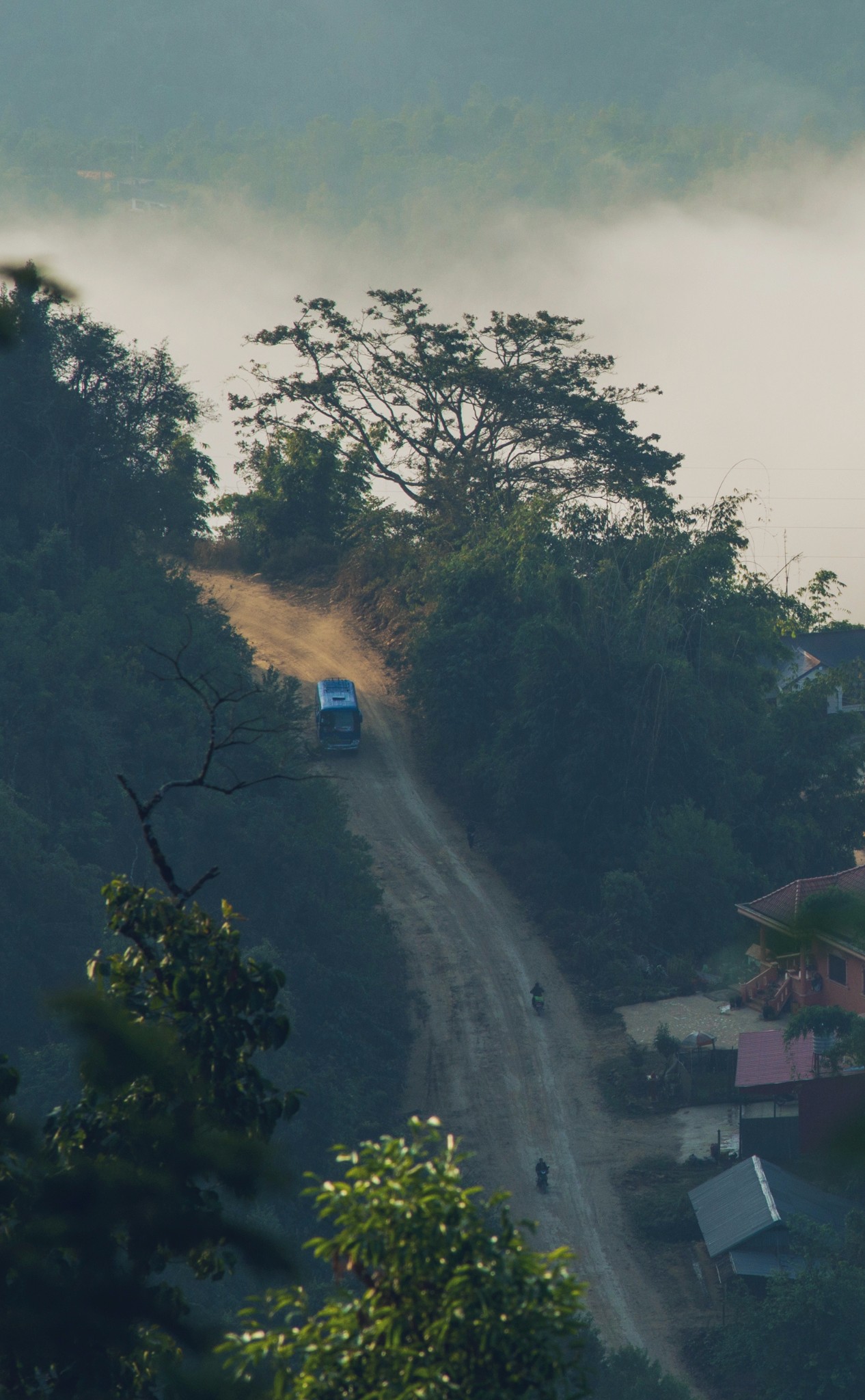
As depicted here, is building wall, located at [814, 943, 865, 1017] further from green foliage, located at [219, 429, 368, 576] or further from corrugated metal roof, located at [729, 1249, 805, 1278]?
green foliage, located at [219, 429, 368, 576]

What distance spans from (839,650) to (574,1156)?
142 ft

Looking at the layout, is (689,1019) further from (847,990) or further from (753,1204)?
(753,1204)

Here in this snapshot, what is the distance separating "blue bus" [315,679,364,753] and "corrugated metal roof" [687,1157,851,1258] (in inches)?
Answer: 838

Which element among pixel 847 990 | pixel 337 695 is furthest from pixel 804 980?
pixel 337 695

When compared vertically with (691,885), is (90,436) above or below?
above

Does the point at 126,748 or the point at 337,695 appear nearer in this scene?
the point at 126,748

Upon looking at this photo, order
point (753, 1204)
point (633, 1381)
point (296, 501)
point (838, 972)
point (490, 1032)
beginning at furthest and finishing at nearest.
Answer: point (296, 501) → point (490, 1032) → point (838, 972) → point (753, 1204) → point (633, 1381)

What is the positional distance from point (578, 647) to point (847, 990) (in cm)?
1322

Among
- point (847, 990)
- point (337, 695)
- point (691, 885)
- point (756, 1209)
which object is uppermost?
point (337, 695)

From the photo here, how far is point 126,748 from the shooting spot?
36594 mm

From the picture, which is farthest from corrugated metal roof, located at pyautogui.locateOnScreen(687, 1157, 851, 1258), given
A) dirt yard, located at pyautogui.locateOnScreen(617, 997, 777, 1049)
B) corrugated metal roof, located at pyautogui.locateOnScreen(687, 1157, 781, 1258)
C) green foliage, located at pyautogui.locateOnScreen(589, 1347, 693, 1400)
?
dirt yard, located at pyautogui.locateOnScreen(617, 997, 777, 1049)

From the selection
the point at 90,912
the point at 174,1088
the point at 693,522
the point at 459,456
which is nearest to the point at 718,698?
the point at 693,522

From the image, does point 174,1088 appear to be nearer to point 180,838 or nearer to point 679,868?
point 180,838

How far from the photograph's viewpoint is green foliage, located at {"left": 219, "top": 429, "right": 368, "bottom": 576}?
5834cm
